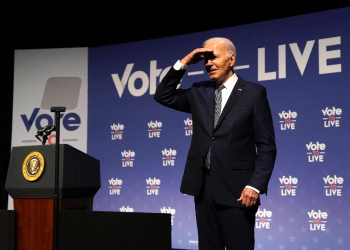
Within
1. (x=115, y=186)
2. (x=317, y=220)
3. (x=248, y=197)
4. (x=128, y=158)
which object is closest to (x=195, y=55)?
(x=248, y=197)

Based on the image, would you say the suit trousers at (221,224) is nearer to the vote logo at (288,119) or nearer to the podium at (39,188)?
the podium at (39,188)

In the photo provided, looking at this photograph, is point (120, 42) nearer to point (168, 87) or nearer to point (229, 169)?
point (168, 87)

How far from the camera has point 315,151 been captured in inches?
153

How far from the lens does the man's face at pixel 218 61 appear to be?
79.7 inches

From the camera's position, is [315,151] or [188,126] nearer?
[315,151]

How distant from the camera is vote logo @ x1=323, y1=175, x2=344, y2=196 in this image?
3.74 m

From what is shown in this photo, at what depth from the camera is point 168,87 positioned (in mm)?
2166

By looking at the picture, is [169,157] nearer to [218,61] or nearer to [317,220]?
[317,220]

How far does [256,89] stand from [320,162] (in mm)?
Result: 2140

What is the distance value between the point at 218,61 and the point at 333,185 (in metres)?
2.29

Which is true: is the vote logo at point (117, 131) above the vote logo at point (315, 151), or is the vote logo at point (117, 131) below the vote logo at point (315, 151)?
above

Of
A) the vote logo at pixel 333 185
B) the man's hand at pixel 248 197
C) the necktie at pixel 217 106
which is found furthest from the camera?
the vote logo at pixel 333 185

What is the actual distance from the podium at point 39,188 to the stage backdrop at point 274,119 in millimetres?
2388

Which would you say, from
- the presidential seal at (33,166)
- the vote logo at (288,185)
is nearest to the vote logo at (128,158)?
the vote logo at (288,185)
